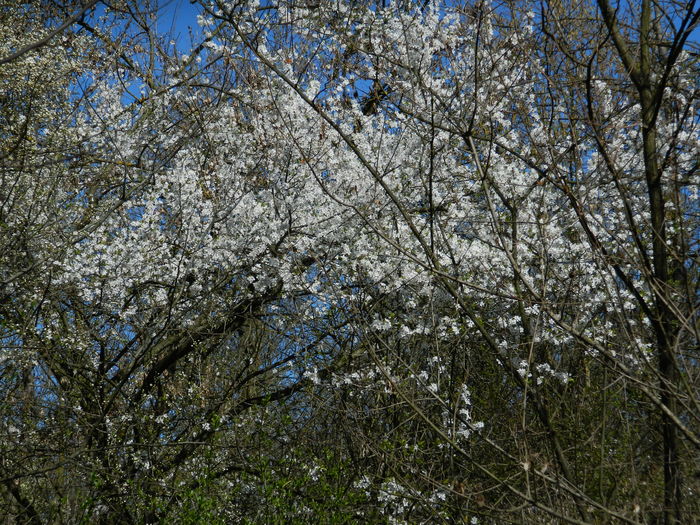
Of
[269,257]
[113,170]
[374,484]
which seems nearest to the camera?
[374,484]

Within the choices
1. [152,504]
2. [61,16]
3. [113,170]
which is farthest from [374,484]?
[61,16]

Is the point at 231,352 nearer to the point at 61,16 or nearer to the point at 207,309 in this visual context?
the point at 207,309

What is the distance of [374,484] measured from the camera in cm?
517

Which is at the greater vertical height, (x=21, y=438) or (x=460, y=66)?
(x=460, y=66)

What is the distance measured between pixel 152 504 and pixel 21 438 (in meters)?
1.70

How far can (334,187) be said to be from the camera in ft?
20.8

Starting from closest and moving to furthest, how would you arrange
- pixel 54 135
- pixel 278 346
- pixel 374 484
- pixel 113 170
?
pixel 374 484, pixel 54 135, pixel 113 170, pixel 278 346

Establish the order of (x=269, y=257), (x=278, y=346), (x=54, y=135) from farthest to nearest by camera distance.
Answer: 1. (x=278, y=346)
2. (x=269, y=257)
3. (x=54, y=135)

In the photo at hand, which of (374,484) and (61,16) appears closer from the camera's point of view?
(374,484)

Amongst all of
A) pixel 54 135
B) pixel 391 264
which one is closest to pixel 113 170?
pixel 54 135

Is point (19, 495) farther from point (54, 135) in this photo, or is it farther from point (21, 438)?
point (54, 135)

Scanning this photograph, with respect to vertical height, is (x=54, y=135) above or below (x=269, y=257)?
above

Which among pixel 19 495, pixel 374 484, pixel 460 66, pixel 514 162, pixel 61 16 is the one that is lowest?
pixel 374 484

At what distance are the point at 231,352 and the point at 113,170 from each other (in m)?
2.41
